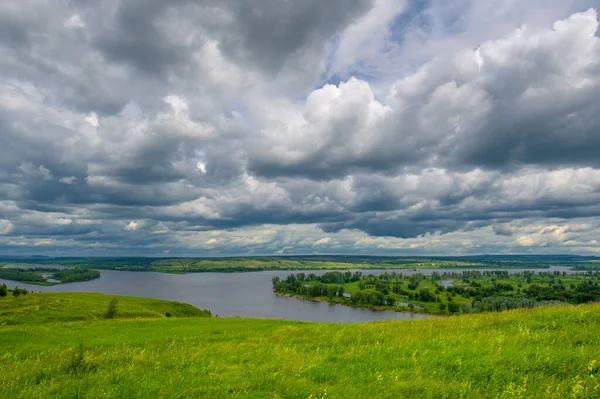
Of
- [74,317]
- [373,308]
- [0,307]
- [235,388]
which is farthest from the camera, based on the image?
[373,308]

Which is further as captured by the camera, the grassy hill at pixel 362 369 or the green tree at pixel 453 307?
the green tree at pixel 453 307

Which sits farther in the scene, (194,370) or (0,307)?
(0,307)

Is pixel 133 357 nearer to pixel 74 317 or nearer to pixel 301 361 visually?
pixel 301 361

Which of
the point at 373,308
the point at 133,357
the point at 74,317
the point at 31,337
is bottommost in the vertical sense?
the point at 373,308

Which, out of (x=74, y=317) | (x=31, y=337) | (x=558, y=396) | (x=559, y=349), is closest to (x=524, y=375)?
(x=558, y=396)

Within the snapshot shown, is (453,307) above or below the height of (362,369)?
below

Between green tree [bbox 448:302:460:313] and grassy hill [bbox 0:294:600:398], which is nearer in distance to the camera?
grassy hill [bbox 0:294:600:398]

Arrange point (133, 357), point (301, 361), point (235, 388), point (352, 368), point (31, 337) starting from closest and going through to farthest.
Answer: point (235, 388) < point (352, 368) < point (301, 361) < point (133, 357) < point (31, 337)

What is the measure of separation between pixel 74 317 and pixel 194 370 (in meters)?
45.5

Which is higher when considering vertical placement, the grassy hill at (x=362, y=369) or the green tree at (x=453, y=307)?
the grassy hill at (x=362, y=369)

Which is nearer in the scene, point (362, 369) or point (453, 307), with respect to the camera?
point (362, 369)

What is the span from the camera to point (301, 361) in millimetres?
8383

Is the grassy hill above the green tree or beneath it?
above

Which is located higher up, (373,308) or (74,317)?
(74,317)
